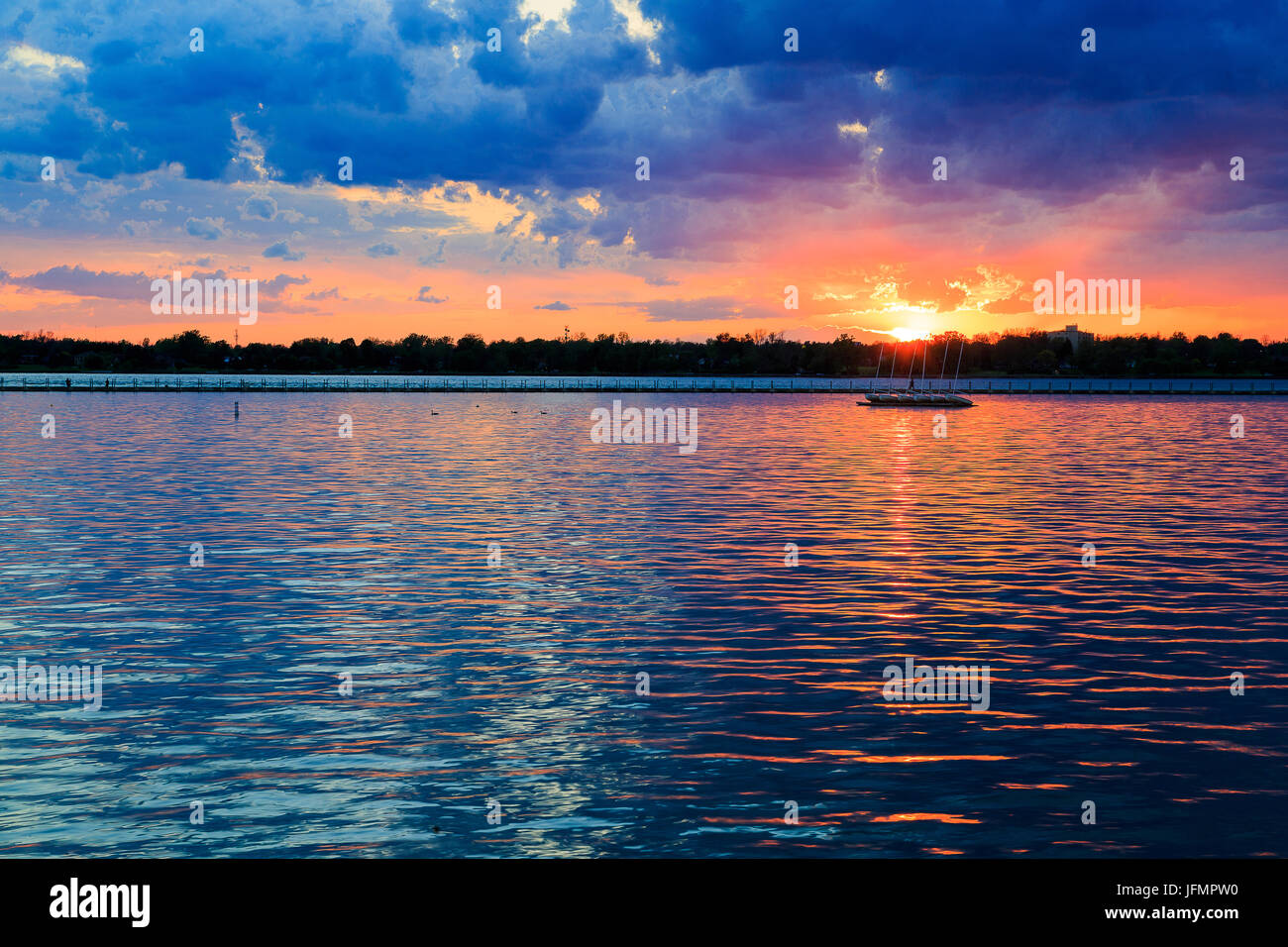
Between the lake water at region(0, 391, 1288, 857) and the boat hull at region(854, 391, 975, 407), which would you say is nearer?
the lake water at region(0, 391, 1288, 857)

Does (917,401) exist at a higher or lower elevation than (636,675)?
higher

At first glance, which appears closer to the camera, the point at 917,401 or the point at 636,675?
the point at 636,675

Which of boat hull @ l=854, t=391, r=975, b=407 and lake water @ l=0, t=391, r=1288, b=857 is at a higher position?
boat hull @ l=854, t=391, r=975, b=407

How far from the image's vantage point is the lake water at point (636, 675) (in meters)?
Answer: 11.6

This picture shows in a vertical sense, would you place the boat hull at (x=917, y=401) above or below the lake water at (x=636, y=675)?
above

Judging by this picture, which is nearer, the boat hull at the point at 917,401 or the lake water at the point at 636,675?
the lake water at the point at 636,675

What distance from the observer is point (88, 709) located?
1554cm

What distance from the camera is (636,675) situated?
698 inches

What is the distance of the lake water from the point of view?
38.2 feet
